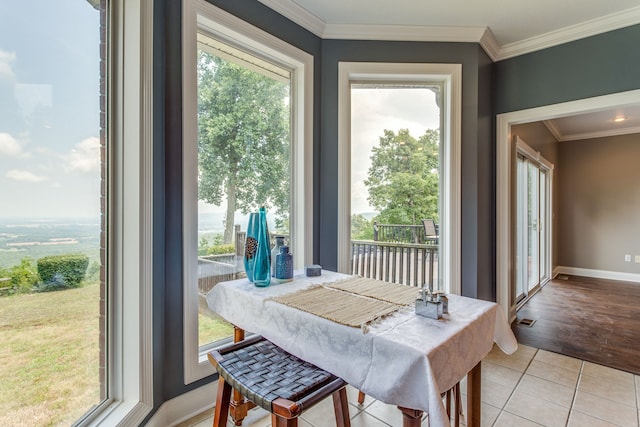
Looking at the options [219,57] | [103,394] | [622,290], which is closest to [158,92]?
[219,57]

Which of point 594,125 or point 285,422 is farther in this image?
point 594,125

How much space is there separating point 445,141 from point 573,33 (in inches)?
48.9

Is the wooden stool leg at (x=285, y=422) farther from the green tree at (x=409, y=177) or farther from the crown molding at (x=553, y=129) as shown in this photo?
the crown molding at (x=553, y=129)

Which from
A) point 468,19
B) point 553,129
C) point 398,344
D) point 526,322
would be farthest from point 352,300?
point 553,129

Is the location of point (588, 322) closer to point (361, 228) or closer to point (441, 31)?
point (361, 228)

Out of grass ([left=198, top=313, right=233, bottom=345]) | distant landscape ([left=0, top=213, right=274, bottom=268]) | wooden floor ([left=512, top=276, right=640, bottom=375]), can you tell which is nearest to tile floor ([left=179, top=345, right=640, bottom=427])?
wooden floor ([left=512, top=276, right=640, bottom=375])

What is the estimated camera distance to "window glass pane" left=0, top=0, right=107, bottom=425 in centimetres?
102

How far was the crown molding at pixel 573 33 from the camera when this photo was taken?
7.44 ft

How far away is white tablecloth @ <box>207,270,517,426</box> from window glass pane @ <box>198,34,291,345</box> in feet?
1.88

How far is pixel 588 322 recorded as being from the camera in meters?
3.31

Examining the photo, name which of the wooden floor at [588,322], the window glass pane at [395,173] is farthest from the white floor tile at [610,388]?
the window glass pane at [395,173]

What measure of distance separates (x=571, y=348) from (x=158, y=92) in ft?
11.8

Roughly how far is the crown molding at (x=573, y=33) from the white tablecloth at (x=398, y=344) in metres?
2.45

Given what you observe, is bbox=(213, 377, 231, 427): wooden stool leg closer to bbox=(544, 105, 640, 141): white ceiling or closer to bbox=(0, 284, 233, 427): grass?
bbox=(0, 284, 233, 427): grass
